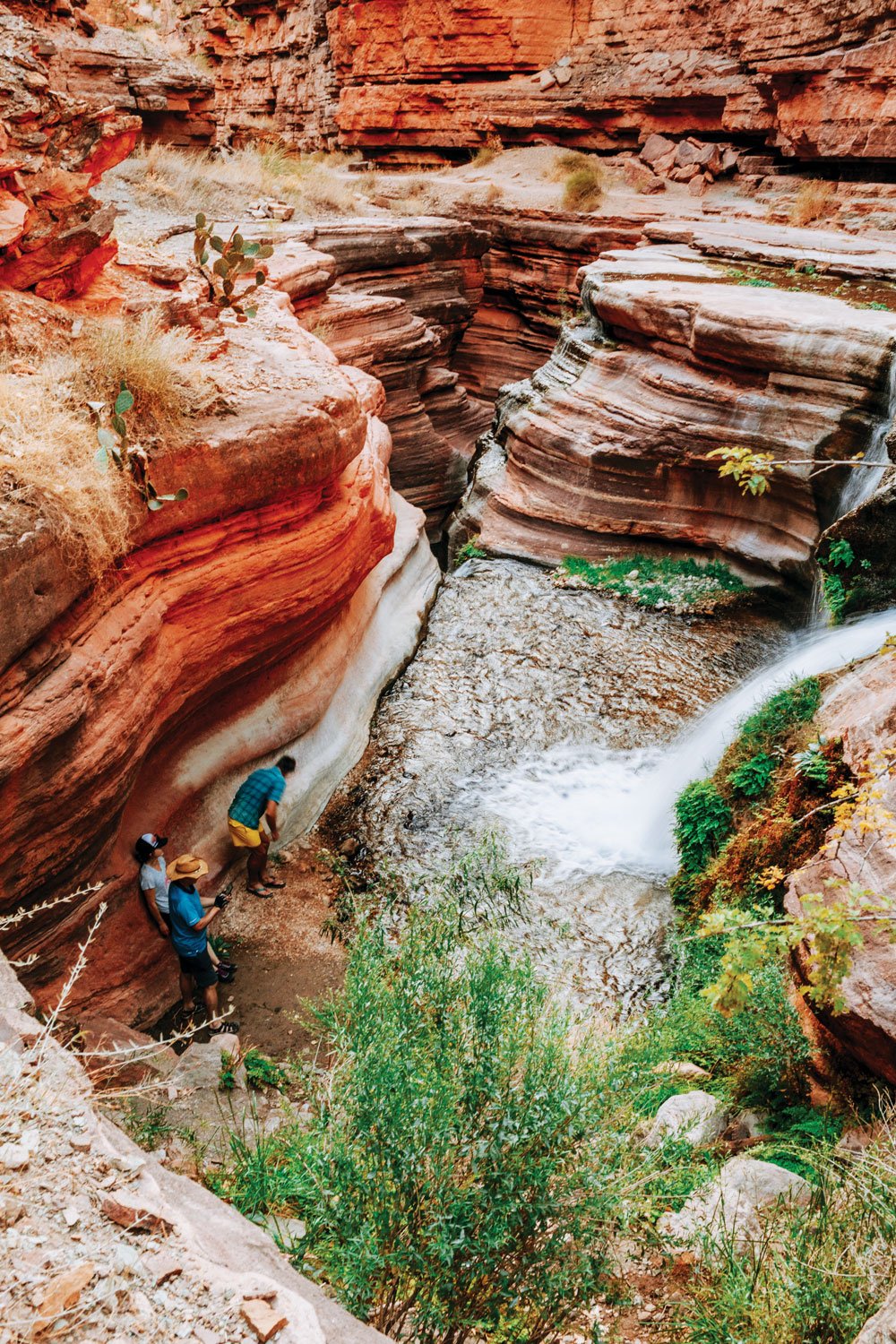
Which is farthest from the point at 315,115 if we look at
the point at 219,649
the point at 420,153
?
the point at 219,649

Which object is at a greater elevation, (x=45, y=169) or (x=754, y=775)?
(x=45, y=169)

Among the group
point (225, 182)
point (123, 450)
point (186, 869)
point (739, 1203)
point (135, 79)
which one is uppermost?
point (135, 79)

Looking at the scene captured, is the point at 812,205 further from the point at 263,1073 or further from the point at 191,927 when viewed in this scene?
the point at 263,1073

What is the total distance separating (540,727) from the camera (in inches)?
336

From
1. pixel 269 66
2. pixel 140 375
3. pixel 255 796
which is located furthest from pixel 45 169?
→ pixel 269 66

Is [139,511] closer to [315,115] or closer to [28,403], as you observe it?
[28,403]

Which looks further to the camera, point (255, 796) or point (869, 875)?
point (255, 796)

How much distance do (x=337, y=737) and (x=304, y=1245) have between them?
5344 mm

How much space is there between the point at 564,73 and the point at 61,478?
2073 centimetres

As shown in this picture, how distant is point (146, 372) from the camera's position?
5777 mm

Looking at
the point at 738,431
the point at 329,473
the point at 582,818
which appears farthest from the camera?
the point at 738,431

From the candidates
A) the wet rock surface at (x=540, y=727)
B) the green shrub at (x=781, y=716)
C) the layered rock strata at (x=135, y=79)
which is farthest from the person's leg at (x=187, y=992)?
the layered rock strata at (x=135, y=79)

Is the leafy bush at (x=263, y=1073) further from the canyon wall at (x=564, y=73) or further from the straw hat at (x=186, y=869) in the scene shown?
the canyon wall at (x=564, y=73)

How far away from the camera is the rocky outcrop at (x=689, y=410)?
30.0 feet
